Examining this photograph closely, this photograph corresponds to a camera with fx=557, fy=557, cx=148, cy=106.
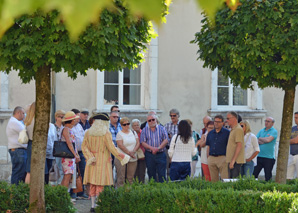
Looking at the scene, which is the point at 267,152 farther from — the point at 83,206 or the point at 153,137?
the point at 83,206

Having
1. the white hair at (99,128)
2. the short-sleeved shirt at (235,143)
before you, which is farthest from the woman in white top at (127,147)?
the short-sleeved shirt at (235,143)

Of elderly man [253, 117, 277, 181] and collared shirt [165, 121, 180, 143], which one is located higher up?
collared shirt [165, 121, 180, 143]

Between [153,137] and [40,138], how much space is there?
13.1 ft

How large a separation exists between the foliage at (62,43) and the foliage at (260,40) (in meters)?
2.54

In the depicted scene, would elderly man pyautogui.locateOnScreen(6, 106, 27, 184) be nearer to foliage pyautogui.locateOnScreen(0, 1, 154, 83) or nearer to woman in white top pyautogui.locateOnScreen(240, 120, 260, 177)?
foliage pyautogui.locateOnScreen(0, 1, 154, 83)

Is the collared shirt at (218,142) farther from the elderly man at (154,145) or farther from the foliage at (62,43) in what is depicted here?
the foliage at (62,43)

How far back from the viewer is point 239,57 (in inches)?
360

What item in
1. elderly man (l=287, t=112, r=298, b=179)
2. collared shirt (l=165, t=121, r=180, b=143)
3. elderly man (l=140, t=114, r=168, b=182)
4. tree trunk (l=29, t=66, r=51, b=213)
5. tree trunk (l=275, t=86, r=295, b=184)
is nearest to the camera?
tree trunk (l=29, t=66, r=51, b=213)

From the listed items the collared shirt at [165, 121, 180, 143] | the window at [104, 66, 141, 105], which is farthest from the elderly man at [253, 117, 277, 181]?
the window at [104, 66, 141, 105]

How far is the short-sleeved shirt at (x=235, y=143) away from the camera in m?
10.4

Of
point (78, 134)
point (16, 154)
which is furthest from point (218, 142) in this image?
point (16, 154)

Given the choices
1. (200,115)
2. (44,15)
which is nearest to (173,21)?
(200,115)

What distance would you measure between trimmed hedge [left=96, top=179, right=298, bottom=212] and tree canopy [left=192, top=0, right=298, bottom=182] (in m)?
2.12

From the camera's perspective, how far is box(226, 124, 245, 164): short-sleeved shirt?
34.0ft
